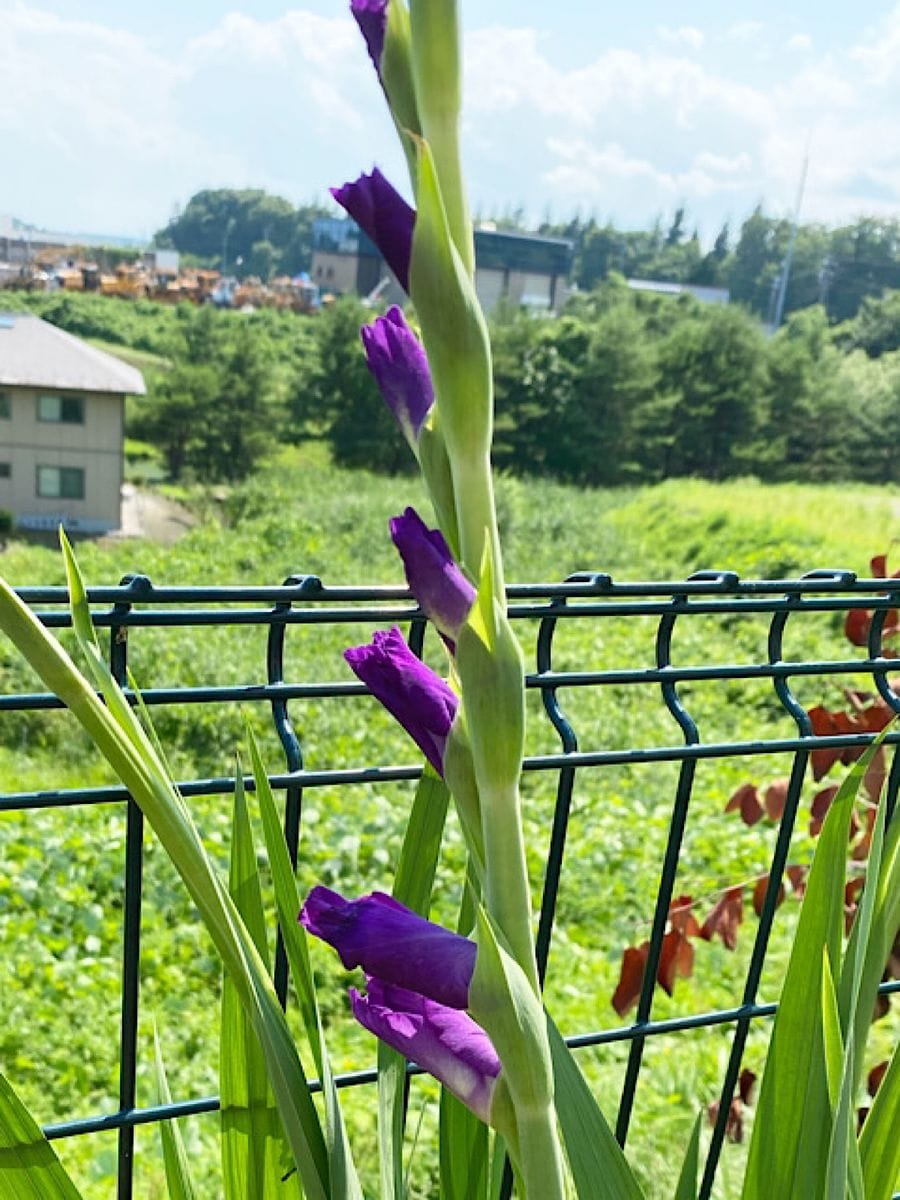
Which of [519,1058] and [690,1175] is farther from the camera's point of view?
[690,1175]

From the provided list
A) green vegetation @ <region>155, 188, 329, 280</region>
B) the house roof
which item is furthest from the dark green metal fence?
green vegetation @ <region>155, 188, 329, 280</region>

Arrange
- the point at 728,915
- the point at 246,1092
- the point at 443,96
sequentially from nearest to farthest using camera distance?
the point at 443,96, the point at 246,1092, the point at 728,915

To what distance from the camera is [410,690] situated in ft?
1.98

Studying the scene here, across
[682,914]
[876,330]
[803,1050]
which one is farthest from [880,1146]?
[876,330]

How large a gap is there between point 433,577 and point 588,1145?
18.6 inches

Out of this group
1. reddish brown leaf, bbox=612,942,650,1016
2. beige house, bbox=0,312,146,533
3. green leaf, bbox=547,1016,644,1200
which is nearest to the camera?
green leaf, bbox=547,1016,644,1200

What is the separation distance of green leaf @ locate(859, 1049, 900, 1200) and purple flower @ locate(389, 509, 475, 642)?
1.87 feet

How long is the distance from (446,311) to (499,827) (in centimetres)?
25

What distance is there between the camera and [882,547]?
20547 mm

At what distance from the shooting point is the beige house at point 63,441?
29.6 m

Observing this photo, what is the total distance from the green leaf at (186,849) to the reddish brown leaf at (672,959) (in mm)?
1036

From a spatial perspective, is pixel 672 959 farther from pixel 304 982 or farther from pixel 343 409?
pixel 343 409

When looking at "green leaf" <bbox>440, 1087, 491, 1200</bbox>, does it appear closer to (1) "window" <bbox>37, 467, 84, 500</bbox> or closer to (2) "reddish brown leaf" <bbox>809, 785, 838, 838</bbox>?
(2) "reddish brown leaf" <bbox>809, 785, 838, 838</bbox>

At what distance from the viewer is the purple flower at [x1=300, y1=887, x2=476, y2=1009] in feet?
1.92
